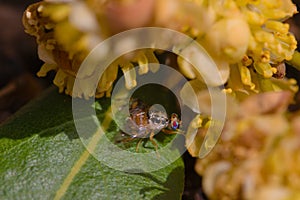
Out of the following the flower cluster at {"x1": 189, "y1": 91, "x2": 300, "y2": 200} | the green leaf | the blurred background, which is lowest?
the blurred background

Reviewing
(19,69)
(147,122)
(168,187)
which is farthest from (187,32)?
(19,69)

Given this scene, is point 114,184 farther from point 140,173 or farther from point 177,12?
point 177,12

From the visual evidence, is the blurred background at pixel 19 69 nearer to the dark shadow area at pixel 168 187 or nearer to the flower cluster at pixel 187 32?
the dark shadow area at pixel 168 187

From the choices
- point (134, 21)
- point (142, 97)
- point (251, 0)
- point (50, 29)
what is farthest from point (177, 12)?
point (142, 97)

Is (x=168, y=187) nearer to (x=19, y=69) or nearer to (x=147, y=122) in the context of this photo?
(x=147, y=122)

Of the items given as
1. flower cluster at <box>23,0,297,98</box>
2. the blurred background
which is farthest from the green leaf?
the blurred background

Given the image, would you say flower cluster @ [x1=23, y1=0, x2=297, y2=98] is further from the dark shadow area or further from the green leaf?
the dark shadow area

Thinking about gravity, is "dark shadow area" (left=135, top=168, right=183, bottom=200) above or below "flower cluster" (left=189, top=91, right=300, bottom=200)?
below

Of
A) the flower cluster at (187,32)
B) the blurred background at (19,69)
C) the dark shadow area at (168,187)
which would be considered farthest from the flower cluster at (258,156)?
the blurred background at (19,69)
